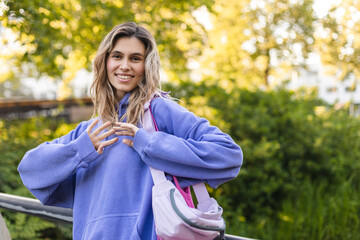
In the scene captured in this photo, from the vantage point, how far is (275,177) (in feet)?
16.6

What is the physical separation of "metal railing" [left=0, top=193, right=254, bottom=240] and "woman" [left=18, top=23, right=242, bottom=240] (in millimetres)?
52

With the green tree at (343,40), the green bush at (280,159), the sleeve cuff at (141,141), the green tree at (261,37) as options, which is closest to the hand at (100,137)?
the sleeve cuff at (141,141)

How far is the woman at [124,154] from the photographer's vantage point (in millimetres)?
1464

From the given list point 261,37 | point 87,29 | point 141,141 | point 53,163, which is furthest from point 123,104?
point 261,37

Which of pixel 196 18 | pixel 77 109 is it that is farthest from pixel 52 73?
pixel 77 109

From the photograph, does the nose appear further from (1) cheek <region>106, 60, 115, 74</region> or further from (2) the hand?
(2) the hand

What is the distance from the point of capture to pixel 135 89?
173cm

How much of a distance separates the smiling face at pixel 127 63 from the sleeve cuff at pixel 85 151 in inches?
11.6

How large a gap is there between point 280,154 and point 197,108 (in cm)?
132

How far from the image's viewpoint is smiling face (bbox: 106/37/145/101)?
169 cm

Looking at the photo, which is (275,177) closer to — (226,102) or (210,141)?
(226,102)

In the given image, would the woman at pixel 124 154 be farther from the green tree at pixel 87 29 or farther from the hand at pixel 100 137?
the green tree at pixel 87 29

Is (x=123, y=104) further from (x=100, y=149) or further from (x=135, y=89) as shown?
(x=100, y=149)

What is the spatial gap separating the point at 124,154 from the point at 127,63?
422 millimetres
